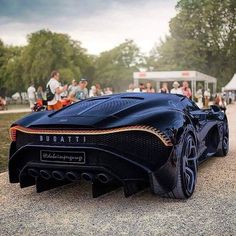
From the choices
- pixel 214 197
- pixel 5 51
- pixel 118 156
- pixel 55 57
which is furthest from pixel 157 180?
pixel 5 51

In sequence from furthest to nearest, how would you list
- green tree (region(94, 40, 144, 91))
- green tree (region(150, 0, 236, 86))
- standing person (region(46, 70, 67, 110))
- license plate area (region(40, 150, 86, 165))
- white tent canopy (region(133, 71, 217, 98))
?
green tree (region(94, 40, 144, 91)) < green tree (region(150, 0, 236, 86)) < white tent canopy (region(133, 71, 217, 98)) < standing person (region(46, 70, 67, 110)) < license plate area (region(40, 150, 86, 165))

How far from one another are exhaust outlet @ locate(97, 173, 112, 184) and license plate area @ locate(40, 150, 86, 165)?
→ 0.19 m

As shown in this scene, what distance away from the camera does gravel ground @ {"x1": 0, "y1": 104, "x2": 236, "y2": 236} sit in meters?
3.39

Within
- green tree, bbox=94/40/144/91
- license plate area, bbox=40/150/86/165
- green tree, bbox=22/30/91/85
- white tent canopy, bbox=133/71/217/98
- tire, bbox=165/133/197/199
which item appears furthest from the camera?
green tree, bbox=94/40/144/91

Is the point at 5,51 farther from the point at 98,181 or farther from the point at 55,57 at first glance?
the point at 98,181

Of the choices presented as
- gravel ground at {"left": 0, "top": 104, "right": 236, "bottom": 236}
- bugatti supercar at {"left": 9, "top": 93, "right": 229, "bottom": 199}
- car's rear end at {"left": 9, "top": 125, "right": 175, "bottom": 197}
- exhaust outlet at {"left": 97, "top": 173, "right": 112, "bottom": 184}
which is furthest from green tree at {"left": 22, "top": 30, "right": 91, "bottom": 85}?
exhaust outlet at {"left": 97, "top": 173, "right": 112, "bottom": 184}

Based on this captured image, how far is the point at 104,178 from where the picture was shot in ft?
12.5

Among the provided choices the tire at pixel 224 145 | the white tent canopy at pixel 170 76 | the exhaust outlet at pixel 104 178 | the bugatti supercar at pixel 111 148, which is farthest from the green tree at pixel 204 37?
the exhaust outlet at pixel 104 178

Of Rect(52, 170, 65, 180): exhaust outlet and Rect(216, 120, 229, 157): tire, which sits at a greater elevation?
Rect(52, 170, 65, 180): exhaust outlet

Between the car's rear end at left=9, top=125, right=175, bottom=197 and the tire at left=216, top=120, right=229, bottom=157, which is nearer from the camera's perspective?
the car's rear end at left=9, top=125, right=175, bottom=197

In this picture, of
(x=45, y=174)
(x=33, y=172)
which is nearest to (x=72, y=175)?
(x=45, y=174)

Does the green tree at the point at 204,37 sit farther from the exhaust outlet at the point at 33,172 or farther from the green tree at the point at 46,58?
the exhaust outlet at the point at 33,172

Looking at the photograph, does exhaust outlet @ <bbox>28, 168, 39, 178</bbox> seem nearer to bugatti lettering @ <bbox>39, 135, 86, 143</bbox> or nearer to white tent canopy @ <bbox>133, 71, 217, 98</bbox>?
bugatti lettering @ <bbox>39, 135, 86, 143</bbox>

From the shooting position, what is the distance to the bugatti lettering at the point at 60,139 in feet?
12.8
